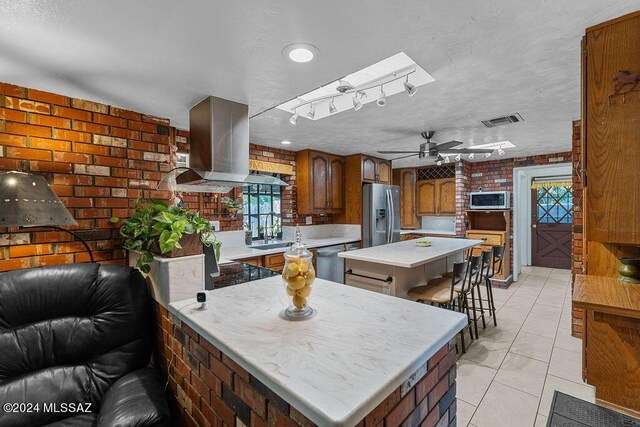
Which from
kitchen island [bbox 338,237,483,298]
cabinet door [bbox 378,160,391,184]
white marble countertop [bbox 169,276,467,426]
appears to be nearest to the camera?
white marble countertop [bbox 169,276,467,426]

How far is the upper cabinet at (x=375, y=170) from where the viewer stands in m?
4.88

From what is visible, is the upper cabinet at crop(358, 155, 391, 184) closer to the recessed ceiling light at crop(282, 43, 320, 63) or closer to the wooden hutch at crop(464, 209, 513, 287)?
the wooden hutch at crop(464, 209, 513, 287)

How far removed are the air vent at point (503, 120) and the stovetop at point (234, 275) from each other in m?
2.73

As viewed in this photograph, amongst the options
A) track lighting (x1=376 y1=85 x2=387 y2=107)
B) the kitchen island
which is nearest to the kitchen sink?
the kitchen island

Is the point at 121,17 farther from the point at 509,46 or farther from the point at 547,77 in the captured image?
the point at 547,77

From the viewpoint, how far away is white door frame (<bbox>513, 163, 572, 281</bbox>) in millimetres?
5211

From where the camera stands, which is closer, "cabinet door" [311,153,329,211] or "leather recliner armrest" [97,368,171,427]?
"leather recliner armrest" [97,368,171,427]

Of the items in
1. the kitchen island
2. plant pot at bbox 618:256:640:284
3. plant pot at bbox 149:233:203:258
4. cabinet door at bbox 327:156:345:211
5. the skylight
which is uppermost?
the skylight

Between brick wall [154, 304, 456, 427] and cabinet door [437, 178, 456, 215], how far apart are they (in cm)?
532

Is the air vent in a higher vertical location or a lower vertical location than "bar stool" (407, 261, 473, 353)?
higher

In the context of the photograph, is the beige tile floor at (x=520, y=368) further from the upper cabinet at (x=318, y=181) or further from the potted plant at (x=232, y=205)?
the potted plant at (x=232, y=205)

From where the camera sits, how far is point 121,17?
127 cm

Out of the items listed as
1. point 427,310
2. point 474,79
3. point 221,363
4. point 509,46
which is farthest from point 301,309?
point 474,79

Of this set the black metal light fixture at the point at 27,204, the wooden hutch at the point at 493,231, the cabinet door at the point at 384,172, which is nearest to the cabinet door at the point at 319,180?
the cabinet door at the point at 384,172
